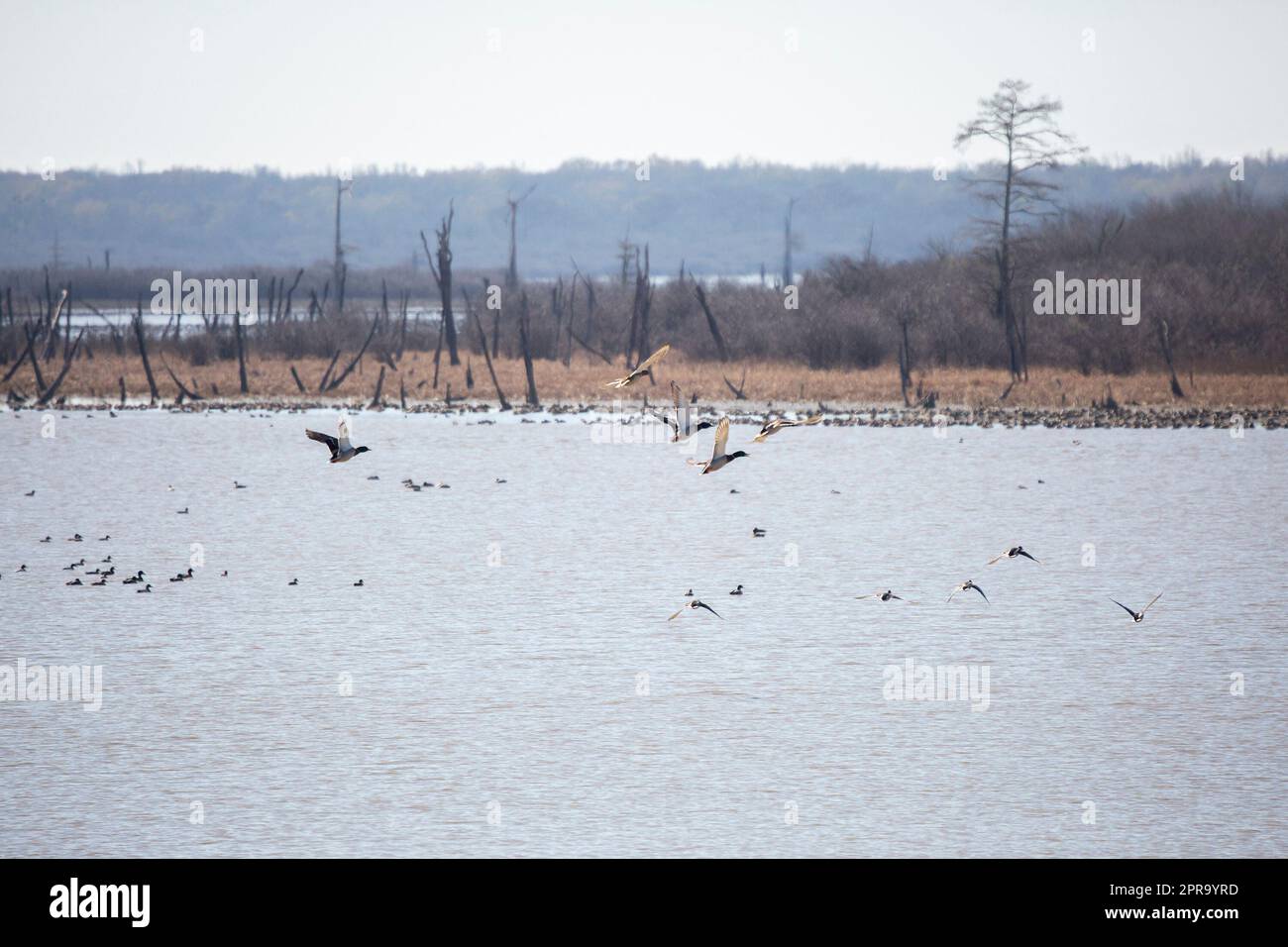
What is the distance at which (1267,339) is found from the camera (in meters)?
44.1

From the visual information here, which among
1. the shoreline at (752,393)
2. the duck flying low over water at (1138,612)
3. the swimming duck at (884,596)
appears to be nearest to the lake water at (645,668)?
the duck flying low over water at (1138,612)

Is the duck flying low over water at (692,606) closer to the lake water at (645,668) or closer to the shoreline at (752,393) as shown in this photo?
the lake water at (645,668)

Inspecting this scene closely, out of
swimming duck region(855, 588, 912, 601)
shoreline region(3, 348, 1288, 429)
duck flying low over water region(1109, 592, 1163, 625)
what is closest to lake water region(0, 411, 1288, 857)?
duck flying low over water region(1109, 592, 1163, 625)

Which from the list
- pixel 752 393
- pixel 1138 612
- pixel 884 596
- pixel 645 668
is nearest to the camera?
pixel 645 668

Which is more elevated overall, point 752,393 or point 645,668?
point 752,393

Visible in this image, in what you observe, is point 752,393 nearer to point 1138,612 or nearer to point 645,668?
point 1138,612

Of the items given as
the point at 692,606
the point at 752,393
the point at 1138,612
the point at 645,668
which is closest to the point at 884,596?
the point at 692,606

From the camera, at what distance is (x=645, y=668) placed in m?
12.7

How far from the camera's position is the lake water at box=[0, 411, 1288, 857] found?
9.16 metres

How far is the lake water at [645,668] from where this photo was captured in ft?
30.1

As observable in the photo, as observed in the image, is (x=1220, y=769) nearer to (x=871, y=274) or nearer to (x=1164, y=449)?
(x=1164, y=449)

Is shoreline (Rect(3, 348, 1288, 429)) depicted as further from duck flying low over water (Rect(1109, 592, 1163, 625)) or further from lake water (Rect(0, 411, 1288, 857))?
duck flying low over water (Rect(1109, 592, 1163, 625))

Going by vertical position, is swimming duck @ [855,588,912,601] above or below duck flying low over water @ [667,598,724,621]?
above
